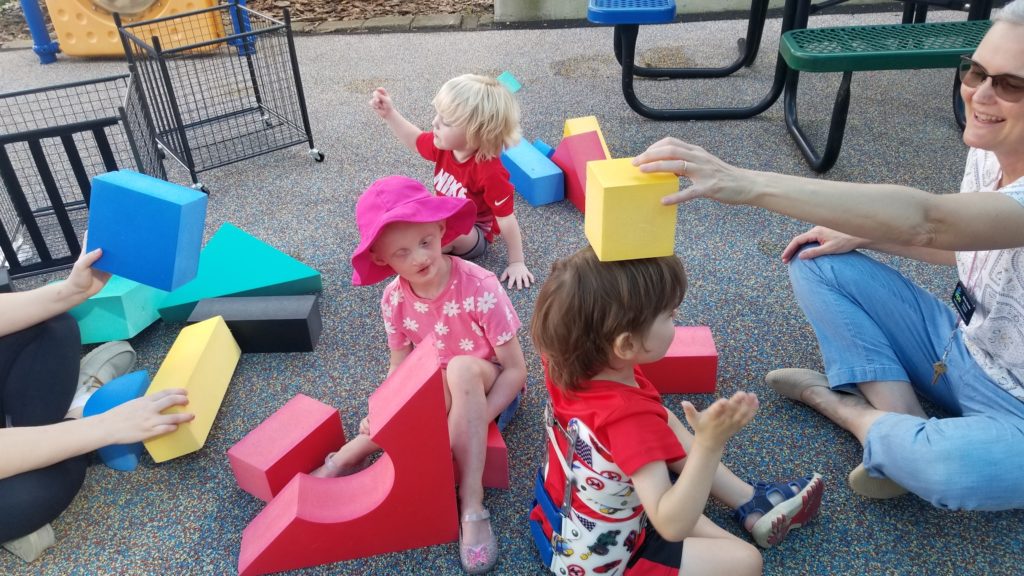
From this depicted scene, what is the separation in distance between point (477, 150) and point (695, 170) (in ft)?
4.15

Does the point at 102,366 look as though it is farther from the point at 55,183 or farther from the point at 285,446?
the point at 55,183

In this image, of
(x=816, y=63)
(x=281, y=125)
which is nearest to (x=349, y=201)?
(x=281, y=125)

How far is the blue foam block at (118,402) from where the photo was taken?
173cm

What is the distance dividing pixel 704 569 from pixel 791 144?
2.39 meters

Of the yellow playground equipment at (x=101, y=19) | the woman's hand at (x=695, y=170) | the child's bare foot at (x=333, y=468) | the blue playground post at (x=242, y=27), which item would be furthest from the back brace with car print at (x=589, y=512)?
the yellow playground equipment at (x=101, y=19)

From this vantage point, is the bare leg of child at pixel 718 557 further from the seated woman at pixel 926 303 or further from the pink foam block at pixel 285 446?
the pink foam block at pixel 285 446

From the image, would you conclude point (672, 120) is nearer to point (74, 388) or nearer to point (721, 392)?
point (721, 392)

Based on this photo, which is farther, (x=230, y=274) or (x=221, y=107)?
(x=221, y=107)

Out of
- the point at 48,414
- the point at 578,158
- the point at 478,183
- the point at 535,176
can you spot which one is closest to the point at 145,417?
the point at 48,414

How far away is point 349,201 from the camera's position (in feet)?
9.73

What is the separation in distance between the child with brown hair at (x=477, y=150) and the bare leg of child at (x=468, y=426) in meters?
0.79

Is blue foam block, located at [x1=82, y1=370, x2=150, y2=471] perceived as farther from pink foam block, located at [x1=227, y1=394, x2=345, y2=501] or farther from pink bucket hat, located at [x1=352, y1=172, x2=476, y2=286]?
pink bucket hat, located at [x1=352, y1=172, x2=476, y2=286]

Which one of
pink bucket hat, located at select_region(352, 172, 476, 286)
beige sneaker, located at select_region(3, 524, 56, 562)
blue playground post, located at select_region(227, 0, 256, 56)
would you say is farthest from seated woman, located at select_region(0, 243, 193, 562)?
blue playground post, located at select_region(227, 0, 256, 56)

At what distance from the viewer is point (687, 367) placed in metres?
1.84
